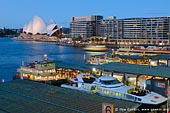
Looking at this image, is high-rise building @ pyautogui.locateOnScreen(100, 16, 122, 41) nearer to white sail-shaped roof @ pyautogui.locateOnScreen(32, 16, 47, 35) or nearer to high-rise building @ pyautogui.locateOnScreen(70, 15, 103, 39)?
high-rise building @ pyautogui.locateOnScreen(70, 15, 103, 39)

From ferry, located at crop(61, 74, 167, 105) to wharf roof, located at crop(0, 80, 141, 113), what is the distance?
5.04 feet

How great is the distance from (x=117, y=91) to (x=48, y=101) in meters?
2.78

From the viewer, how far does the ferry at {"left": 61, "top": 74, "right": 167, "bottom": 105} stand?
760 centimetres

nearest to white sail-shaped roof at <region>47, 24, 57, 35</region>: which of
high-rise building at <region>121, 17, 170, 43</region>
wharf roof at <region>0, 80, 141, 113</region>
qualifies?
high-rise building at <region>121, 17, 170, 43</region>

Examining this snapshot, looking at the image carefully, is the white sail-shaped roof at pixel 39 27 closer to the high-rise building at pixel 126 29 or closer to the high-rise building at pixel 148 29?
the high-rise building at pixel 126 29

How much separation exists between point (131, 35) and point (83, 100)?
61173mm

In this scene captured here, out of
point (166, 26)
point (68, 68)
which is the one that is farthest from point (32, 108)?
point (166, 26)

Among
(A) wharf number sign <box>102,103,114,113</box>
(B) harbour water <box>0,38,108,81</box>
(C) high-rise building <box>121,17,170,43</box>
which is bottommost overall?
(B) harbour water <box>0,38,108,81</box>

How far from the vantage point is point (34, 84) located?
7867 millimetres

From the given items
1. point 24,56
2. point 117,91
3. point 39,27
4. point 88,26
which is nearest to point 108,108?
point 117,91

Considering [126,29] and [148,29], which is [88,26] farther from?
[148,29]

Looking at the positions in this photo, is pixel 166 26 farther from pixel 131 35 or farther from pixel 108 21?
pixel 108 21

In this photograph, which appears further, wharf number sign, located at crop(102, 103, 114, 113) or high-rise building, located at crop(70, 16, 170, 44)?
high-rise building, located at crop(70, 16, 170, 44)

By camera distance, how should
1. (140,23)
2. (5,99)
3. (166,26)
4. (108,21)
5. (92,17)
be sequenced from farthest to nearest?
(92,17), (108,21), (140,23), (166,26), (5,99)
